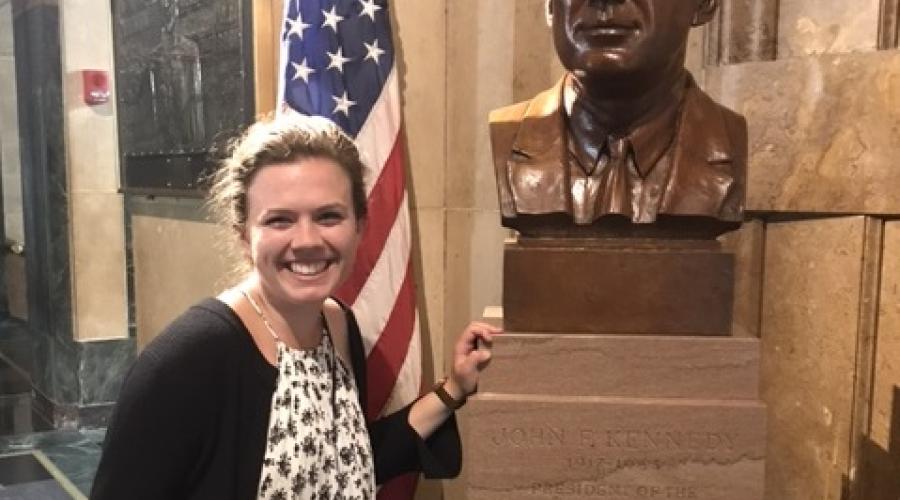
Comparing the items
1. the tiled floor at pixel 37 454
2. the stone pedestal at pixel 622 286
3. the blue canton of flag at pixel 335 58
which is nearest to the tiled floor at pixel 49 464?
the tiled floor at pixel 37 454

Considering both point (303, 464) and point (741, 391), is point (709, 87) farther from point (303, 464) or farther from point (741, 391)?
point (303, 464)

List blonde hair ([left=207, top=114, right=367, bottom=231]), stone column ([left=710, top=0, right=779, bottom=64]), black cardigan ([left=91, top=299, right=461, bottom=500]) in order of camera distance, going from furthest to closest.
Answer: stone column ([left=710, top=0, right=779, bottom=64])
blonde hair ([left=207, top=114, right=367, bottom=231])
black cardigan ([left=91, top=299, right=461, bottom=500])

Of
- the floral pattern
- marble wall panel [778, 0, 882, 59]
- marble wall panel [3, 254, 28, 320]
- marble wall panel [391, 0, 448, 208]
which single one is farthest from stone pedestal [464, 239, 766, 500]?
marble wall panel [3, 254, 28, 320]

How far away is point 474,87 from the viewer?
3.13m

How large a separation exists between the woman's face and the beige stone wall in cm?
393

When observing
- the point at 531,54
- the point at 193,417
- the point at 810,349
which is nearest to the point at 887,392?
the point at 810,349

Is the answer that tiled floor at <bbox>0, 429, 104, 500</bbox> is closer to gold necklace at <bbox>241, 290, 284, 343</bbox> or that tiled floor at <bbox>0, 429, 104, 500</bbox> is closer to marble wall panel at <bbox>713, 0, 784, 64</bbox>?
gold necklace at <bbox>241, 290, 284, 343</bbox>

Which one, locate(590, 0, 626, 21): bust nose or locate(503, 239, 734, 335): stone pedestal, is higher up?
locate(590, 0, 626, 21): bust nose

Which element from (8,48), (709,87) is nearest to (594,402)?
(709,87)

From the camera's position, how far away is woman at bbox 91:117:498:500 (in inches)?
65.1

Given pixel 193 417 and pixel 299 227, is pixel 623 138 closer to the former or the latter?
pixel 299 227

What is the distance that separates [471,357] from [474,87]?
4.75ft

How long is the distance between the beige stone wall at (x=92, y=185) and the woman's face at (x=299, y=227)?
393 cm

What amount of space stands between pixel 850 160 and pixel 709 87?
469 millimetres
